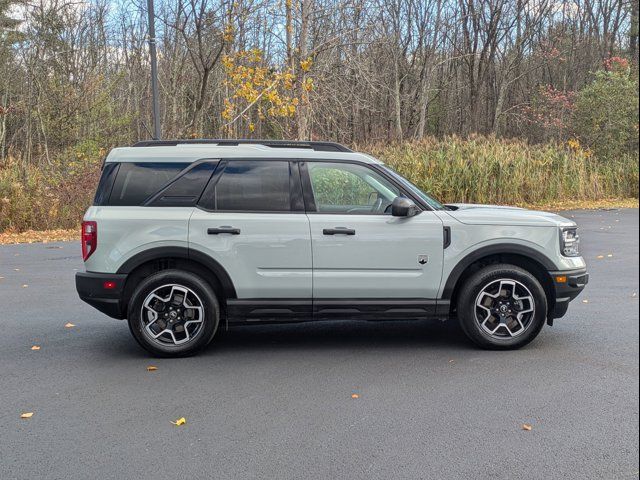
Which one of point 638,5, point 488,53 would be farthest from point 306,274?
point 488,53

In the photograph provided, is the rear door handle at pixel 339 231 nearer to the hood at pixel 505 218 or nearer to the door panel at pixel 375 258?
the door panel at pixel 375 258

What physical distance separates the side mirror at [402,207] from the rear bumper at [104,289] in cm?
239

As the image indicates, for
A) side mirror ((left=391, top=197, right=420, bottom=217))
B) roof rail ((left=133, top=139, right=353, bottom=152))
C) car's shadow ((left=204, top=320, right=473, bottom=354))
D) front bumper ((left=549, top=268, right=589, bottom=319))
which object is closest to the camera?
side mirror ((left=391, top=197, right=420, bottom=217))

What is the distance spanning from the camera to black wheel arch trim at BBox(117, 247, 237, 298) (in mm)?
5523

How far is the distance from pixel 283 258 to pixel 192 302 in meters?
0.88

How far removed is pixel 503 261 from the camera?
5.76m

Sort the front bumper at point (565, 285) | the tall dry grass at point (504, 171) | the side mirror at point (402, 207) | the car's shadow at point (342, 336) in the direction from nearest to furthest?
the side mirror at point (402, 207) < the front bumper at point (565, 285) < the car's shadow at point (342, 336) < the tall dry grass at point (504, 171)

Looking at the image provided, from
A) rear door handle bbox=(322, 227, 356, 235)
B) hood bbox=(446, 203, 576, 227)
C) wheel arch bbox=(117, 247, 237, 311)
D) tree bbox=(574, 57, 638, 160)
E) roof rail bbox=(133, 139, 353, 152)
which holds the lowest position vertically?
wheel arch bbox=(117, 247, 237, 311)

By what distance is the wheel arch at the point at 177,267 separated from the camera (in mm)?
5527

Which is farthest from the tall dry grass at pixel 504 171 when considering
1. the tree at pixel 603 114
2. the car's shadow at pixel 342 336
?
the car's shadow at pixel 342 336

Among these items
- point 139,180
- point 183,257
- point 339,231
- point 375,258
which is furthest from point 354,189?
point 139,180

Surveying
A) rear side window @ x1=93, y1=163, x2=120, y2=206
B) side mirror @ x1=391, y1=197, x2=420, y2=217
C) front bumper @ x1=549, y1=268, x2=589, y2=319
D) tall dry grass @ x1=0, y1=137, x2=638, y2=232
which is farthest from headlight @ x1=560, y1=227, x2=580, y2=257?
tall dry grass @ x1=0, y1=137, x2=638, y2=232

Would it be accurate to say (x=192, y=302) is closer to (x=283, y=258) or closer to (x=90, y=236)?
(x=283, y=258)

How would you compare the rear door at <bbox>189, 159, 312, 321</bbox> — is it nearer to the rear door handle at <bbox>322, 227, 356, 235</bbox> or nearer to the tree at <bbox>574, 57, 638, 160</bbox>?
the rear door handle at <bbox>322, 227, 356, 235</bbox>
